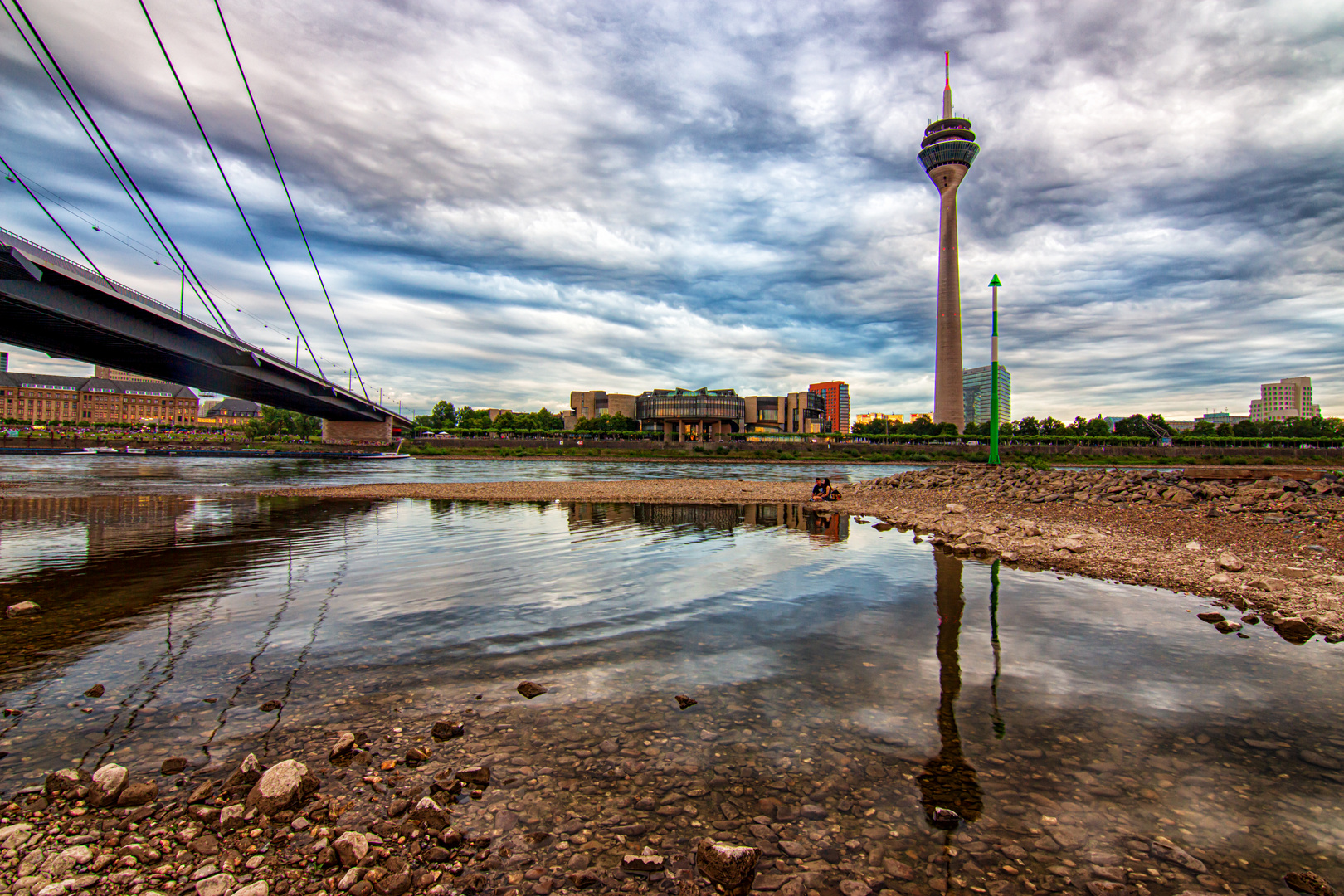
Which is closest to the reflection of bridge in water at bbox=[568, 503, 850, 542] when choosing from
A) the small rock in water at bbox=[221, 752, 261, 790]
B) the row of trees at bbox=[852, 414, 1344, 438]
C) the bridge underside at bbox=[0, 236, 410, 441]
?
the small rock in water at bbox=[221, 752, 261, 790]

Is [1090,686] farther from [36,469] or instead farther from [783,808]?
[36,469]

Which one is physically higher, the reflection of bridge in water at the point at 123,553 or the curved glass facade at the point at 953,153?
the curved glass facade at the point at 953,153

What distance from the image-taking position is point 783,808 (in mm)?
4613

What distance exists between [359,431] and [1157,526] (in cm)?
14747

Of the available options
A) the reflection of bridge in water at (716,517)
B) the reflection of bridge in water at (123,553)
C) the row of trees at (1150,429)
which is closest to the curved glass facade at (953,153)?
the row of trees at (1150,429)

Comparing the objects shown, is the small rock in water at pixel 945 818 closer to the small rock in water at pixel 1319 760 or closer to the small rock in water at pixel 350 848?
the small rock in water at pixel 1319 760

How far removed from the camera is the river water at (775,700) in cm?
438

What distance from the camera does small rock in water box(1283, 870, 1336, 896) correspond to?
3.74m

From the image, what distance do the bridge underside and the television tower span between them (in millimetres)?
170295

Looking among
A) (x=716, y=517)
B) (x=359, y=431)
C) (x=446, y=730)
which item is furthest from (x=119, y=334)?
(x=359, y=431)

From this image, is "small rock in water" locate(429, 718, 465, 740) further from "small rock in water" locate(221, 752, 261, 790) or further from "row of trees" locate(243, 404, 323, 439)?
"row of trees" locate(243, 404, 323, 439)

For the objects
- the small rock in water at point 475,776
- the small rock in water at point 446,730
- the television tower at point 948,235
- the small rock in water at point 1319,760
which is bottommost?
the small rock in water at point 1319,760

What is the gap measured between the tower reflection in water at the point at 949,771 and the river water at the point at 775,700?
0.13 feet

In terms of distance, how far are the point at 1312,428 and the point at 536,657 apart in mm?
253314
